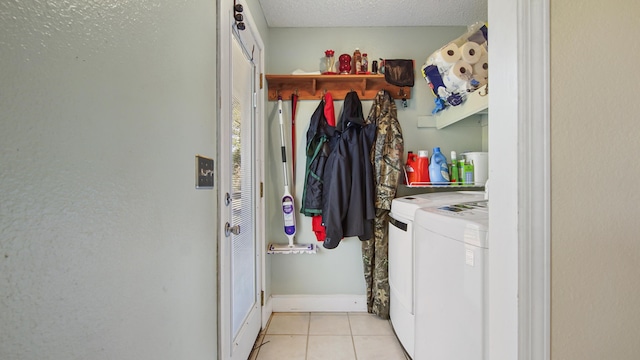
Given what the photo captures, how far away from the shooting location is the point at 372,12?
6.53 feet

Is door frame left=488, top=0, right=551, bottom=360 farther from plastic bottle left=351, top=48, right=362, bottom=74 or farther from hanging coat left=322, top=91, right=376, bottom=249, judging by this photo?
plastic bottle left=351, top=48, right=362, bottom=74

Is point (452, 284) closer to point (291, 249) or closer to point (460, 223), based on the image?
point (460, 223)

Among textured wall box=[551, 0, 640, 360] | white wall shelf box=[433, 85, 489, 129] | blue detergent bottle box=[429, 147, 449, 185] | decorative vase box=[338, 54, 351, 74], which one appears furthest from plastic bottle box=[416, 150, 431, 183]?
textured wall box=[551, 0, 640, 360]

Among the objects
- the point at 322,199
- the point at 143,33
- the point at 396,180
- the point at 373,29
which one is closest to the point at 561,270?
the point at 143,33

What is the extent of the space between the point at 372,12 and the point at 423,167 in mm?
1260

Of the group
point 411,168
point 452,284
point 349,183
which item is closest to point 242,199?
point 349,183

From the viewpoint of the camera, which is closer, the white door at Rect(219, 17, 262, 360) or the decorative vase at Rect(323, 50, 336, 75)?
the white door at Rect(219, 17, 262, 360)

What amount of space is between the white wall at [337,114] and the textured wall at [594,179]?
5.13ft

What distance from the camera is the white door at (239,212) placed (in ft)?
3.67

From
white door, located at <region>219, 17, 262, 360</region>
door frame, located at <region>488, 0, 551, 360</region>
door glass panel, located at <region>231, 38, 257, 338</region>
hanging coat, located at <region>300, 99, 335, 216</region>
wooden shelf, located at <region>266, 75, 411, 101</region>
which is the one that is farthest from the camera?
wooden shelf, located at <region>266, 75, 411, 101</region>

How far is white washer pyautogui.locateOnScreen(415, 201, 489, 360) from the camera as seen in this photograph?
0.90 metres

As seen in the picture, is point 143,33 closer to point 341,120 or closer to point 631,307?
point 631,307

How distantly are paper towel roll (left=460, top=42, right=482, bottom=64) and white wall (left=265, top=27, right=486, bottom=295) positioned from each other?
0.60 metres

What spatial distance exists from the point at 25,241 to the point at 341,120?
183 cm
